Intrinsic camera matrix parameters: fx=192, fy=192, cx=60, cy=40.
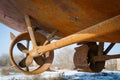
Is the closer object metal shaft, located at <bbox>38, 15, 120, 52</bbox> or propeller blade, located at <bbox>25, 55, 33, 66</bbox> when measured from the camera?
metal shaft, located at <bbox>38, 15, 120, 52</bbox>

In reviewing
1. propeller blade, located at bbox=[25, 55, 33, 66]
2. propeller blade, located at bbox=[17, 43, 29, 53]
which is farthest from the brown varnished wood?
propeller blade, located at bbox=[25, 55, 33, 66]

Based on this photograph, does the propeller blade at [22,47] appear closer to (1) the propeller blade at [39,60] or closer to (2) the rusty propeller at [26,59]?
(2) the rusty propeller at [26,59]

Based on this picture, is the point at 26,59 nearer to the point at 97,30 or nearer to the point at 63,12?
the point at 63,12

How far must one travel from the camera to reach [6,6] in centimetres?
419

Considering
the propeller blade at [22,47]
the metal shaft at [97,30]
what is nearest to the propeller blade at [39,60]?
the propeller blade at [22,47]

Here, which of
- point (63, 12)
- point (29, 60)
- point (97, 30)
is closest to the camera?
point (97, 30)

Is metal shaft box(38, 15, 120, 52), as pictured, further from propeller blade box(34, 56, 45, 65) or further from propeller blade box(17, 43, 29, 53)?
propeller blade box(17, 43, 29, 53)

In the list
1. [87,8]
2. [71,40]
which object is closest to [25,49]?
[71,40]

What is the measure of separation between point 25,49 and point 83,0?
2.07 m

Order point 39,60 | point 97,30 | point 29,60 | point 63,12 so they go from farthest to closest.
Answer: point 39,60
point 29,60
point 63,12
point 97,30

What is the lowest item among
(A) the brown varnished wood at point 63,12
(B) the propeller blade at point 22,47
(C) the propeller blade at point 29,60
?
(C) the propeller blade at point 29,60

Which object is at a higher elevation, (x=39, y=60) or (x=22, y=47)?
(x=22, y=47)

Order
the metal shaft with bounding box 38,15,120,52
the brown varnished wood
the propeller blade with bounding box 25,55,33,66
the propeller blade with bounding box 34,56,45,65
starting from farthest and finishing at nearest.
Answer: the propeller blade with bounding box 34,56,45,65, the propeller blade with bounding box 25,55,33,66, the brown varnished wood, the metal shaft with bounding box 38,15,120,52

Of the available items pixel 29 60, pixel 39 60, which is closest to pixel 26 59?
pixel 29 60
